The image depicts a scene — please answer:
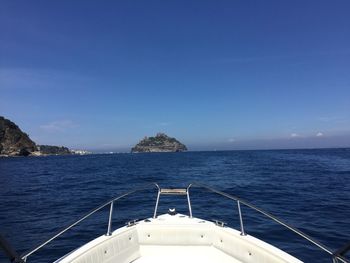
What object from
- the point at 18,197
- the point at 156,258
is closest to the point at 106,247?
the point at 156,258

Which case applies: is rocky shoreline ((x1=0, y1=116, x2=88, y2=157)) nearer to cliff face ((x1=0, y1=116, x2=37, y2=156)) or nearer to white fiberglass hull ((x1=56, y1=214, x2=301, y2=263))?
cliff face ((x1=0, y1=116, x2=37, y2=156))

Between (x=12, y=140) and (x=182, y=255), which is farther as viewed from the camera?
(x=12, y=140)

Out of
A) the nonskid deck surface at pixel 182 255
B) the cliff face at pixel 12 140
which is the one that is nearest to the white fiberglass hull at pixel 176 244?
the nonskid deck surface at pixel 182 255

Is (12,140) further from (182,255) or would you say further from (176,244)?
(182,255)

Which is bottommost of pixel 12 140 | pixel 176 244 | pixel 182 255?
pixel 182 255

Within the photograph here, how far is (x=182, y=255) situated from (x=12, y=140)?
154701 millimetres

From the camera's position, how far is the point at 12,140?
14025cm

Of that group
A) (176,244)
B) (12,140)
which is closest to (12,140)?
(12,140)

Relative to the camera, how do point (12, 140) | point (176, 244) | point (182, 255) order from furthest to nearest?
point (12, 140), point (176, 244), point (182, 255)

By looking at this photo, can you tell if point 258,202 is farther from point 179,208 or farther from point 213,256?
point 213,256

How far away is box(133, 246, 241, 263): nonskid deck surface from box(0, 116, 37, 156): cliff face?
14934 cm

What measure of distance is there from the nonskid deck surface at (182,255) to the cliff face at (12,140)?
149 m

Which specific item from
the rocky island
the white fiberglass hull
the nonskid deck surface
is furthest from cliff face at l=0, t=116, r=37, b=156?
the nonskid deck surface

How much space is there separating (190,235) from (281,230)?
585 centimetres
